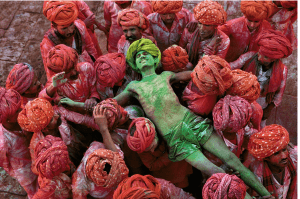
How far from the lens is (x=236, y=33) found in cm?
468

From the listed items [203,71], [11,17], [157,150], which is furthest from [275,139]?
[11,17]

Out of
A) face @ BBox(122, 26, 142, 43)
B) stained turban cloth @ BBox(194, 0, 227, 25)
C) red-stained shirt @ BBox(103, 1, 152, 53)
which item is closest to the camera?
stained turban cloth @ BBox(194, 0, 227, 25)

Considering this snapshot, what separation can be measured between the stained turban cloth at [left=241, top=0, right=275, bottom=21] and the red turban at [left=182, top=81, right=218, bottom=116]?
43.0 inches

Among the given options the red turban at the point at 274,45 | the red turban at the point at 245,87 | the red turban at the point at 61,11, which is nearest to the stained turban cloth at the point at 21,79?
the red turban at the point at 61,11

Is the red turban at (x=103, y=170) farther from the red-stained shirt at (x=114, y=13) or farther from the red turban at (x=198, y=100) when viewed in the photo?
the red-stained shirt at (x=114, y=13)

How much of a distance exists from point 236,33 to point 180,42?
650 millimetres

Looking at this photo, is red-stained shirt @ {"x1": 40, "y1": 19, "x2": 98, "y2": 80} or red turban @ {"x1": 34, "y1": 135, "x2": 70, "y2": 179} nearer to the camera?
red turban @ {"x1": 34, "y1": 135, "x2": 70, "y2": 179}

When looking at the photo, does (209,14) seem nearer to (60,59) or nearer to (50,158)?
(60,59)

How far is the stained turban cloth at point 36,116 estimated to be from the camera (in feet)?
11.8

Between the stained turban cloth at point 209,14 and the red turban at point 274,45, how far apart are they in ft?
1.56

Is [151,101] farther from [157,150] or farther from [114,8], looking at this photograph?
[114,8]

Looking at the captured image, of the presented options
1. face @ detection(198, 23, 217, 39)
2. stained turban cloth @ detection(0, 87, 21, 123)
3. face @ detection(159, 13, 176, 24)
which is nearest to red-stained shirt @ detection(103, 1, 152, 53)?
face @ detection(159, 13, 176, 24)

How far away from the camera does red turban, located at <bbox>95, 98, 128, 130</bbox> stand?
3.70 metres

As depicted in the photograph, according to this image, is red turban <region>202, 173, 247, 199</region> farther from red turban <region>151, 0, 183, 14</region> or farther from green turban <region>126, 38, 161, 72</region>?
red turban <region>151, 0, 183, 14</region>
